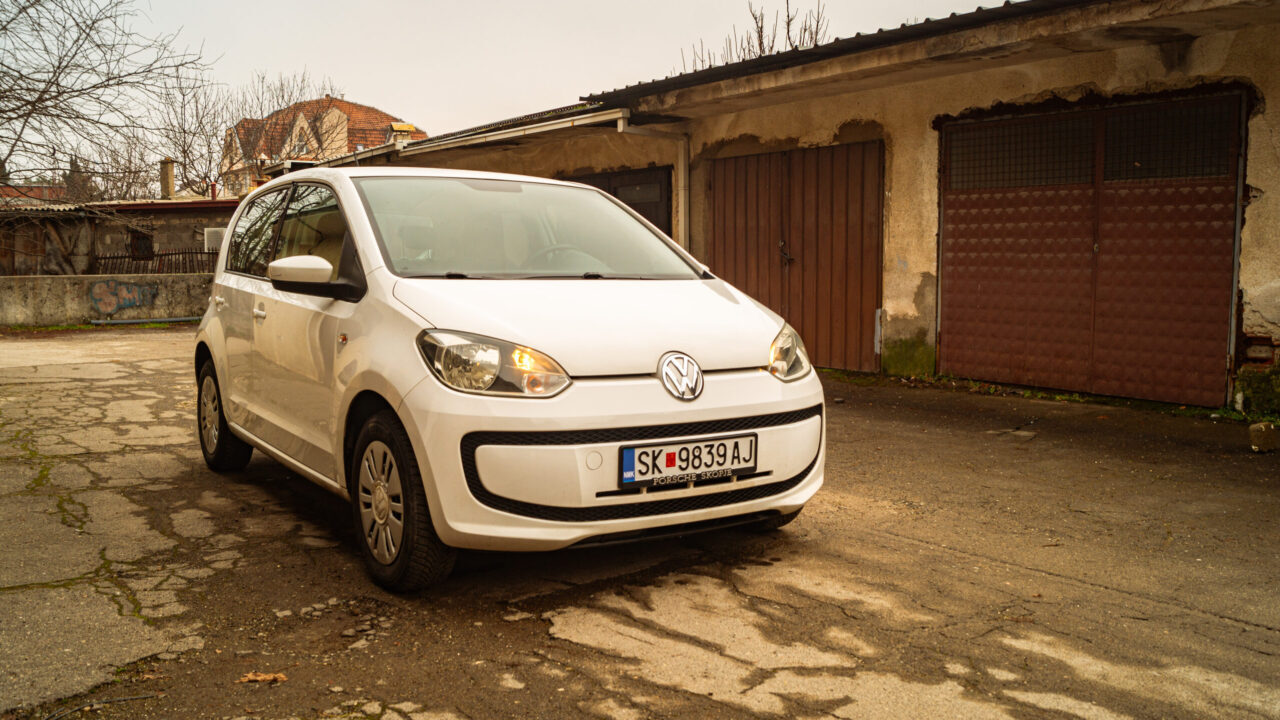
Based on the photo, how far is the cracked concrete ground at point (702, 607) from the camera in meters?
2.88

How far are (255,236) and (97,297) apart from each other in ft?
55.4

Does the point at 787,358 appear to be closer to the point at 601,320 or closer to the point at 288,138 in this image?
the point at 601,320

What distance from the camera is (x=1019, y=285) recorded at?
Answer: 28.5 ft

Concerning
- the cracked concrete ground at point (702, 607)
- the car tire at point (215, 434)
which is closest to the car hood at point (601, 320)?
the cracked concrete ground at point (702, 607)

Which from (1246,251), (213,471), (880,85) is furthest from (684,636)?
(880,85)

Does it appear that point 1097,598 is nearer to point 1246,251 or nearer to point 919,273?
point 1246,251

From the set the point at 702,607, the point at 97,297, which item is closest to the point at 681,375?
the point at 702,607

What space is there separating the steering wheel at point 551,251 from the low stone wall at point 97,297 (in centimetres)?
1608

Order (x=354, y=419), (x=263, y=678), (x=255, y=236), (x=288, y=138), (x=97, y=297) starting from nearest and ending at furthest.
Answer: (x=263, y=678), (x=354, y=419), (x=255, y=236), (x=97, y=297), (x=288, y=138)

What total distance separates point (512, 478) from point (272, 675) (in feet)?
3.04

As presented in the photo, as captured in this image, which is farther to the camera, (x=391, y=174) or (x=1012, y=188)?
(x=1012, y=188)

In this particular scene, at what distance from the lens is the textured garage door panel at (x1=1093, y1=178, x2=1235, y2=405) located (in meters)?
7.37

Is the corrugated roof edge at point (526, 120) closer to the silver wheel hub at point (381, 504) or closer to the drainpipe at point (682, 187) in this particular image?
the drainpipe at point (682, 187)

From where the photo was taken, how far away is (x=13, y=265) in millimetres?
25750
